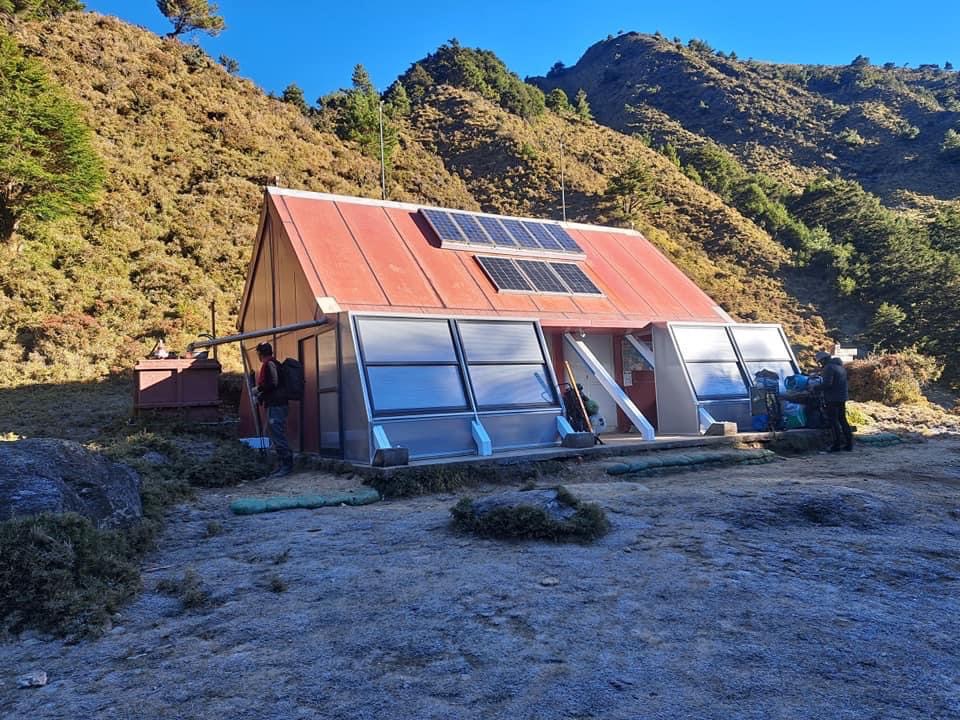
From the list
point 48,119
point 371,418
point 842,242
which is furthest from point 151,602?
point 842,242

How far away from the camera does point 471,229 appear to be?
41.7 feet

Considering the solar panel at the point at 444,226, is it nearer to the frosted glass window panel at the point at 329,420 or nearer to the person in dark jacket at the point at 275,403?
the frosted glass window panel at the point at 329,420

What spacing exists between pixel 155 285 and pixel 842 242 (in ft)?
118

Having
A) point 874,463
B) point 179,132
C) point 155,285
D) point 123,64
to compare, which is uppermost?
point 123,64

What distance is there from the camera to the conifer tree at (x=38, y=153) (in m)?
20.1

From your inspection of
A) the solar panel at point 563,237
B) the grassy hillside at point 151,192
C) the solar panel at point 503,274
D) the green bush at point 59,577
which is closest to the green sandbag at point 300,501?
the green bush at point 59,577

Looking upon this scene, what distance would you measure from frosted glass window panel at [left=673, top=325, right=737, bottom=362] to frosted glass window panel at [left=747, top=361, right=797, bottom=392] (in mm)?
402

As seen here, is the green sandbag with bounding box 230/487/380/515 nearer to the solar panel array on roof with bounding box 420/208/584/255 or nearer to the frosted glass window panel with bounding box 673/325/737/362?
the solar panel array on roof with bounding box 420/208/584/255

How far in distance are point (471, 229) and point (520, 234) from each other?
116 centimetres

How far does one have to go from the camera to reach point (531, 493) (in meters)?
5.66

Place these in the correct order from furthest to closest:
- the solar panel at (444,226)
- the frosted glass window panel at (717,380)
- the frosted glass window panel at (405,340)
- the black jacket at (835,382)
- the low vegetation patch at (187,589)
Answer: the solar panel at (444,226) → the frosted glass window panel at (717,380) → the black jacket at (835,382) → the frosted glass window panel at (405,340) → the low vegetation patch at (187,589)

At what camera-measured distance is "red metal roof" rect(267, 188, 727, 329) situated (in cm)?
1006

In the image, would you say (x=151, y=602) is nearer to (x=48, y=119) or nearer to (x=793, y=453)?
(x=793, y=453)

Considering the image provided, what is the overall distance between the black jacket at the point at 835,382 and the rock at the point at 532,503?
6999 millimetres
